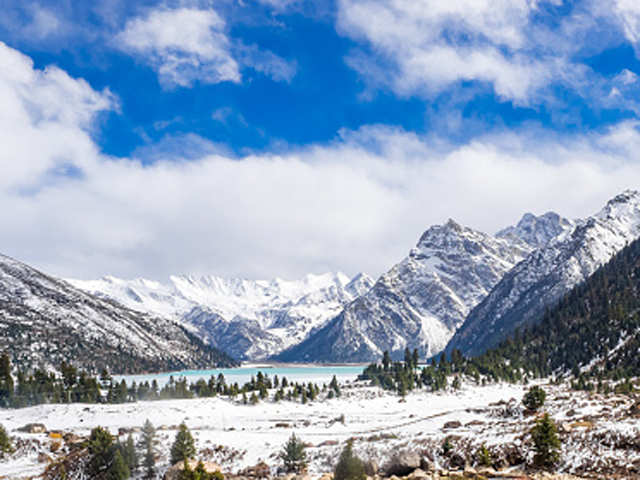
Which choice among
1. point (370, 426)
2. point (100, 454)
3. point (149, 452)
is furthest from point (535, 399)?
point (100, 454)

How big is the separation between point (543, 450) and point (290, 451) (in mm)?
28447

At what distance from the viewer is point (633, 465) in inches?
1658

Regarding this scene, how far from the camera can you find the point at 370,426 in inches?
3686

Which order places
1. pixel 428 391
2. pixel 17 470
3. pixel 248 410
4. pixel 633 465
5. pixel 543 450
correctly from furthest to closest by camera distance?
1. pixel 428 391
2. pixel 248 410
3. pixel 17 470
4. pixel 543 450
5. pixel 633 465

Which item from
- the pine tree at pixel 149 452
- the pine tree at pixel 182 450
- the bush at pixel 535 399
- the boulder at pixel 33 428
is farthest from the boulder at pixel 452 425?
the boulder at pixel 33 428

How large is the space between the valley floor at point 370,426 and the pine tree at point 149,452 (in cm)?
167

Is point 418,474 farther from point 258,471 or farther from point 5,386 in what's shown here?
point 5,386

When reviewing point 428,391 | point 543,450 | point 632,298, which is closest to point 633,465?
point 543,450

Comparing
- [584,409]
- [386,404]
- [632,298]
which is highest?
[632,298]

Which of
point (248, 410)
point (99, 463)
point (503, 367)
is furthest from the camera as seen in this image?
point (503, 367)

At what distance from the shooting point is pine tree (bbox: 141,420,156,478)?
70.1 metres

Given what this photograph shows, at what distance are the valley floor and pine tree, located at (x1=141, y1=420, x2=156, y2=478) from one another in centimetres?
167

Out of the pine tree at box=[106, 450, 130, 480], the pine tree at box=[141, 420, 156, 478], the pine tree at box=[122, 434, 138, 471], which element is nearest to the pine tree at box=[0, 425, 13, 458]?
the pine tree at box=[141, 420, 156, 478]

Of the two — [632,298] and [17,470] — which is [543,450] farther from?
[632,298]
